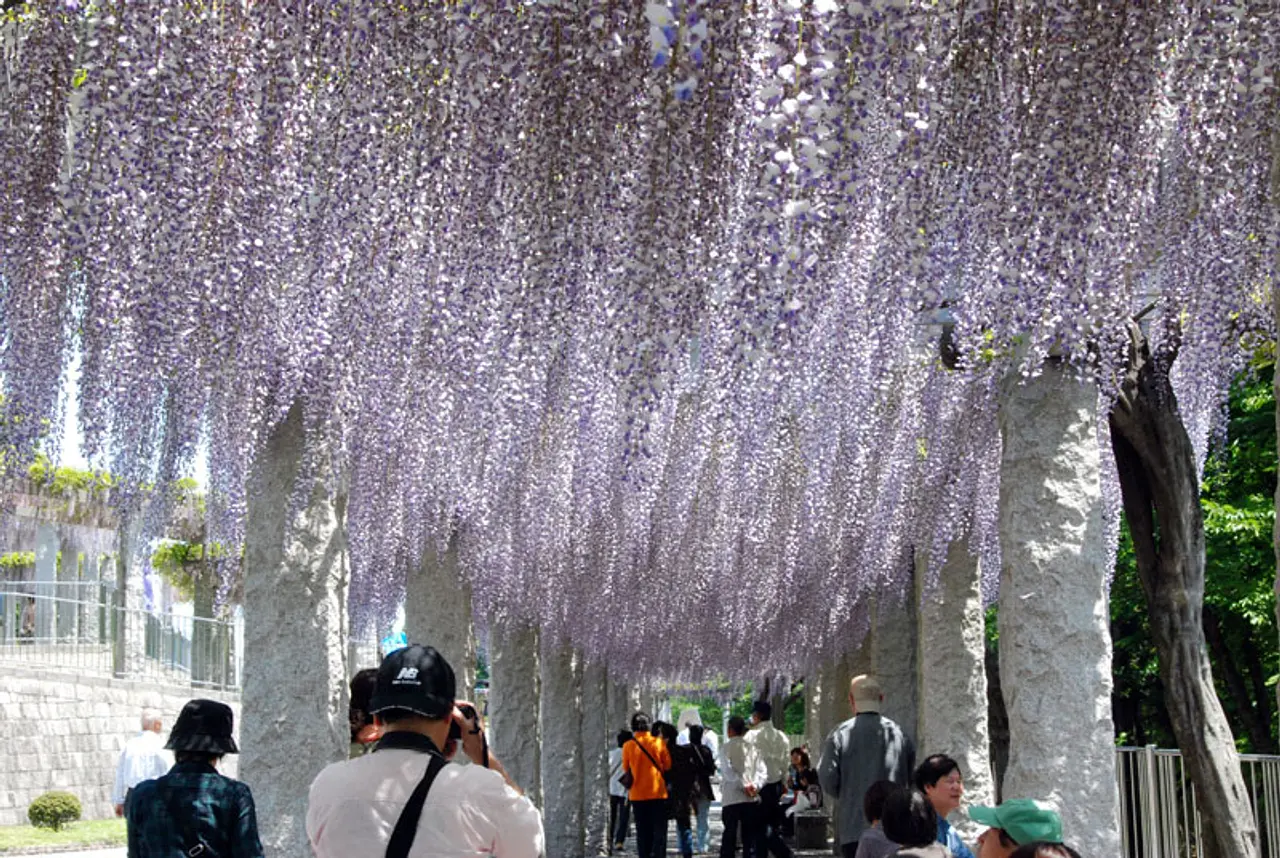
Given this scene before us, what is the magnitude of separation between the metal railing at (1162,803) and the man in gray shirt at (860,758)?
3.09 metres

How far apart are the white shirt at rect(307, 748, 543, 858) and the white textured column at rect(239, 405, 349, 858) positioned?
13.4 feet

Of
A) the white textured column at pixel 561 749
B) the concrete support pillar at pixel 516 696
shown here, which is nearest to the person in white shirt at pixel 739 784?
the concrete support pillar at pixel 516 696

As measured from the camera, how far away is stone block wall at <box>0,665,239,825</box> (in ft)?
57.7

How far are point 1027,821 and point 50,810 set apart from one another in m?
15.8

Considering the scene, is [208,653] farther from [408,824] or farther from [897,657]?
[408,824]

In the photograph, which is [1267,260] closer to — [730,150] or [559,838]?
[730,150]

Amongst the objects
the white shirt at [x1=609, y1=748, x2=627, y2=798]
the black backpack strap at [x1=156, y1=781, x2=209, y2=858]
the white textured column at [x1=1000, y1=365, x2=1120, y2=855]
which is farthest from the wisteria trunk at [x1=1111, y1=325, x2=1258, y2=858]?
the white shirt at [x1=609, y1=748, x2=627, y2=798]

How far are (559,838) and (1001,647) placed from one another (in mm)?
10005

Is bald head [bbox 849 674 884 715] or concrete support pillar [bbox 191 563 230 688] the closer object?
bald head [bbox 849 674 884 715]

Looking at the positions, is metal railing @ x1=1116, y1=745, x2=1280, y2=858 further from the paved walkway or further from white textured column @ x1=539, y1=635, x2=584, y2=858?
the paved walkway

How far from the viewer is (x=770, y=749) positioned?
12008 mm

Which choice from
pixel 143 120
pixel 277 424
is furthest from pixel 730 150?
pixel 277 424

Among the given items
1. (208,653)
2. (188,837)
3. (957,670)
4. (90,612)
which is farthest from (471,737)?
(208,653)

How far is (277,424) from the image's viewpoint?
7.21 m
